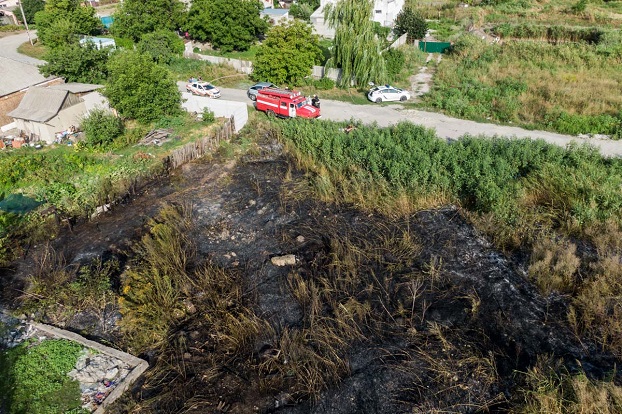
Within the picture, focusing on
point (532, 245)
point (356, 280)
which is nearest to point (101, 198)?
point (356, 280)

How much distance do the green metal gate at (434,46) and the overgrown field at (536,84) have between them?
1.28 m

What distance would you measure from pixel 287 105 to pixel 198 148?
603 centimetres

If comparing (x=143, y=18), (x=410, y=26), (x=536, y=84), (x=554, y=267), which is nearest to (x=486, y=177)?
(x=554, y=267)

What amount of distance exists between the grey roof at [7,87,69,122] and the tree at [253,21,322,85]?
12.5 m

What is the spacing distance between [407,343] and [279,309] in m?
3.47

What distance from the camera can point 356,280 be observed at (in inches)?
495

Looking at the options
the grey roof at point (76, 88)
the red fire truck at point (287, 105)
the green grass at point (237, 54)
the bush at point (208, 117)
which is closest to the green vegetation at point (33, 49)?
the green grass at point (237, 54)

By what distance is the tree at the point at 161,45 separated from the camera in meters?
33.2

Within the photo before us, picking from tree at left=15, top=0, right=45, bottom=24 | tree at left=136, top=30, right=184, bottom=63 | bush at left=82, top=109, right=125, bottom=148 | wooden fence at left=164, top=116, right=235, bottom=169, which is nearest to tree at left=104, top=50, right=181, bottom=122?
bush at left=82, top=109, right=125, bottom=148

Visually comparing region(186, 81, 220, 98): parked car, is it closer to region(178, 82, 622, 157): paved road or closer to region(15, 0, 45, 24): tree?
region(178, 82, 622, 157): paved road

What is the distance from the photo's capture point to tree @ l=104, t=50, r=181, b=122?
73.3 feet

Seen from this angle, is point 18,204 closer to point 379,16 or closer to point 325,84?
point 325,84

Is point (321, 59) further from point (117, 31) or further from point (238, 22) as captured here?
point (117, 31)

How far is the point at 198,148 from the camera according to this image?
20047 millimetres
